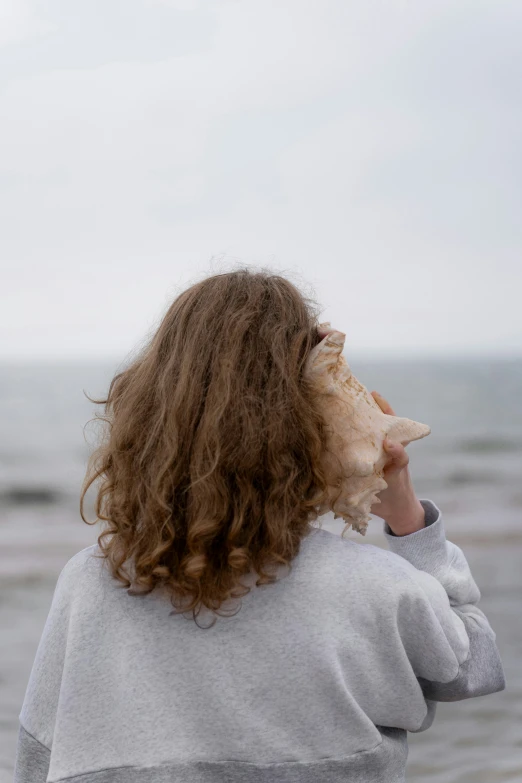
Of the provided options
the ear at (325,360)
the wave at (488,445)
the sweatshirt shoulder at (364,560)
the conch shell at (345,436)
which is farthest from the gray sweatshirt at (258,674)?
the wave at (488,445)

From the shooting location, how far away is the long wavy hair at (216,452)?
114cm

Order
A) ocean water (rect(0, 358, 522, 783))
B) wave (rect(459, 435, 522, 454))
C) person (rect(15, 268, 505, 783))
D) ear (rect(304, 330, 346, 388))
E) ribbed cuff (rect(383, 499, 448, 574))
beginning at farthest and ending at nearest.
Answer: wave (rect(459, 435, 522, 454)) < ocean water (rect(0, 358, 522, 783)) < ribbed cuff (rect(383, 499, 448, 574)) < ear (rect(304, 330, 346, 388)) < person (rect(15, 268, 505, 783))

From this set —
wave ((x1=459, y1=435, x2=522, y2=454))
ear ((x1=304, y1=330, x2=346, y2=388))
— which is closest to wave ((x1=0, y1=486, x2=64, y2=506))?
wave ((x1=459, y1=435, x2=522, y2=454))

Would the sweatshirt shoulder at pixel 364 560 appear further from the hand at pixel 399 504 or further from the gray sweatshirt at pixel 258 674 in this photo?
the hand at pixel 399 504

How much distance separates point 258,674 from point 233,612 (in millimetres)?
101

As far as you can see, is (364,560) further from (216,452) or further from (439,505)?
(439,505)

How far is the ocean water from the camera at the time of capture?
3.40 m

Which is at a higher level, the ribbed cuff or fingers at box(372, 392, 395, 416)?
fingers at box(372, 392, 395, 416)

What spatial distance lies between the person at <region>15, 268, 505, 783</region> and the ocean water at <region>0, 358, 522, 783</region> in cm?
43

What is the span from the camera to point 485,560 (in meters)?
6.91

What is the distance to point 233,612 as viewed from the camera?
44.7 inches

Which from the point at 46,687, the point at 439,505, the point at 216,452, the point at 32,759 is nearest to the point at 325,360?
the point at 216,452

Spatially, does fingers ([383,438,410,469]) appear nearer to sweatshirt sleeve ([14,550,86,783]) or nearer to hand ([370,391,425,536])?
hand ([370,391,425,536])

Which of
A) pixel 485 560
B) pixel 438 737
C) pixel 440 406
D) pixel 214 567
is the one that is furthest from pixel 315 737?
pixel 440 406
